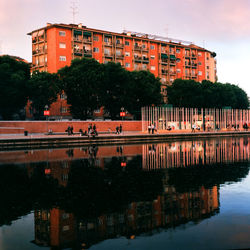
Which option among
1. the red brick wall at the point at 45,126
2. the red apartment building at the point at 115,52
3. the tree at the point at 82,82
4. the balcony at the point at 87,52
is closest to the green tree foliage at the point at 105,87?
the tree at the point at 82,82

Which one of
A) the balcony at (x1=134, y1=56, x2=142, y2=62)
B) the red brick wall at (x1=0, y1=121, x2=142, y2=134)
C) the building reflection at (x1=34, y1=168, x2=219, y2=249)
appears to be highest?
the balcony at (x1=134, y1=56, x2=142, y2=62)

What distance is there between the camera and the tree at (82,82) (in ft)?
173

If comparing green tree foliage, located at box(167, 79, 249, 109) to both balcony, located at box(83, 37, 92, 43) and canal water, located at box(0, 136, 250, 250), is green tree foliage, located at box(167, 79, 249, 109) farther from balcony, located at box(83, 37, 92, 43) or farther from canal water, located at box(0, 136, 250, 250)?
canal water, located at box(0, 136, 250, 250)

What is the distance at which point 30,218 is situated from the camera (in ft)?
26.6

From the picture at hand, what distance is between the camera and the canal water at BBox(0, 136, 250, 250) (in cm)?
→ 654

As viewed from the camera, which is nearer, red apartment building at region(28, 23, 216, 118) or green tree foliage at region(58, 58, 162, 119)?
green tree foliage at region(58, 58, 162, 119)

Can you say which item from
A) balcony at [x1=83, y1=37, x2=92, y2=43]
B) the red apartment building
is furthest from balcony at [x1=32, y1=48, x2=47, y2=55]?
balcony at [x1=83, y1=37, x2=92, y2=43]

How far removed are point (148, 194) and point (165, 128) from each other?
1736 inches

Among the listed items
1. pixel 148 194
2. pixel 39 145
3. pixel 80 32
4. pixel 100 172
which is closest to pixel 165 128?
pixel 39 145

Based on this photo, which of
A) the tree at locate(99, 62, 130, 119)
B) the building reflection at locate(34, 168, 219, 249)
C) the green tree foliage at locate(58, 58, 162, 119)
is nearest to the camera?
the building reflection at locate(34, 168, 219, 249)

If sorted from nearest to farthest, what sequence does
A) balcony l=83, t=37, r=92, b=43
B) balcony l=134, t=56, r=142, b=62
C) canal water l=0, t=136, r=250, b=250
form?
1. canal water l=0, t=136, r=250, b=250
2. balcony l=83, t=37, r=92, b=43
3. balcony l=134, t=56, r=142, b=62

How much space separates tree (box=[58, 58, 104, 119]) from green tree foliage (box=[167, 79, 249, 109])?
23.8 m

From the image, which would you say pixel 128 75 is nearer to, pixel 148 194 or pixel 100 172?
pixel 100 172

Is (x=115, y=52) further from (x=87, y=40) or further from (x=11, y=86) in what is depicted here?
(x=11, y=86)
